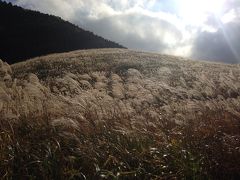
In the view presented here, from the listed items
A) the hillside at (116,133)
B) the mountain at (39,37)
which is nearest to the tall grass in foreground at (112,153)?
the hillside at (116,133)

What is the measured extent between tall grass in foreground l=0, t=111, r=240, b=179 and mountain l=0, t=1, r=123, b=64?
80349 mm

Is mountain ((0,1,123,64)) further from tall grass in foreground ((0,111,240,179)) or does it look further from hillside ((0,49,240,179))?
tall grass in foreground ((0,111,240,179))

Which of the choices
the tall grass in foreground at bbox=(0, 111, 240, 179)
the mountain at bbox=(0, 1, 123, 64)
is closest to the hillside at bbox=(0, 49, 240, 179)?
the tall grass in foreground at bbox=(0, 111, 240, 179)

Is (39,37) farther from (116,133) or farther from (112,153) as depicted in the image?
(112,153)

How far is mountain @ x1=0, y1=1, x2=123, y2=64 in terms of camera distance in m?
88.9

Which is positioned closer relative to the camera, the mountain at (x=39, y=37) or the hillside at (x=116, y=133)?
the hillside at (x=116, y=133)

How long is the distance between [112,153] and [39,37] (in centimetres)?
9106

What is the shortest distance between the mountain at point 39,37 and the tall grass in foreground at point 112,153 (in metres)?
80.3

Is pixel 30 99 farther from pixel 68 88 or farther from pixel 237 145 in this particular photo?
pixel 237 145

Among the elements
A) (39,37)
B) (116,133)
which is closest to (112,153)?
(116,133)

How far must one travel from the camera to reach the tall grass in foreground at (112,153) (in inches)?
177

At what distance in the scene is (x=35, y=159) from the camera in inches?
185


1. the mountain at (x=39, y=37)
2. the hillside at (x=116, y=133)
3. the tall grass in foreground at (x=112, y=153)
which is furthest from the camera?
the mountain at (x=39, y=37)

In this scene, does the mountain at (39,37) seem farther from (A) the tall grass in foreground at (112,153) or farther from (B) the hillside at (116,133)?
(A) the tall grass in foreground at (112,153)
